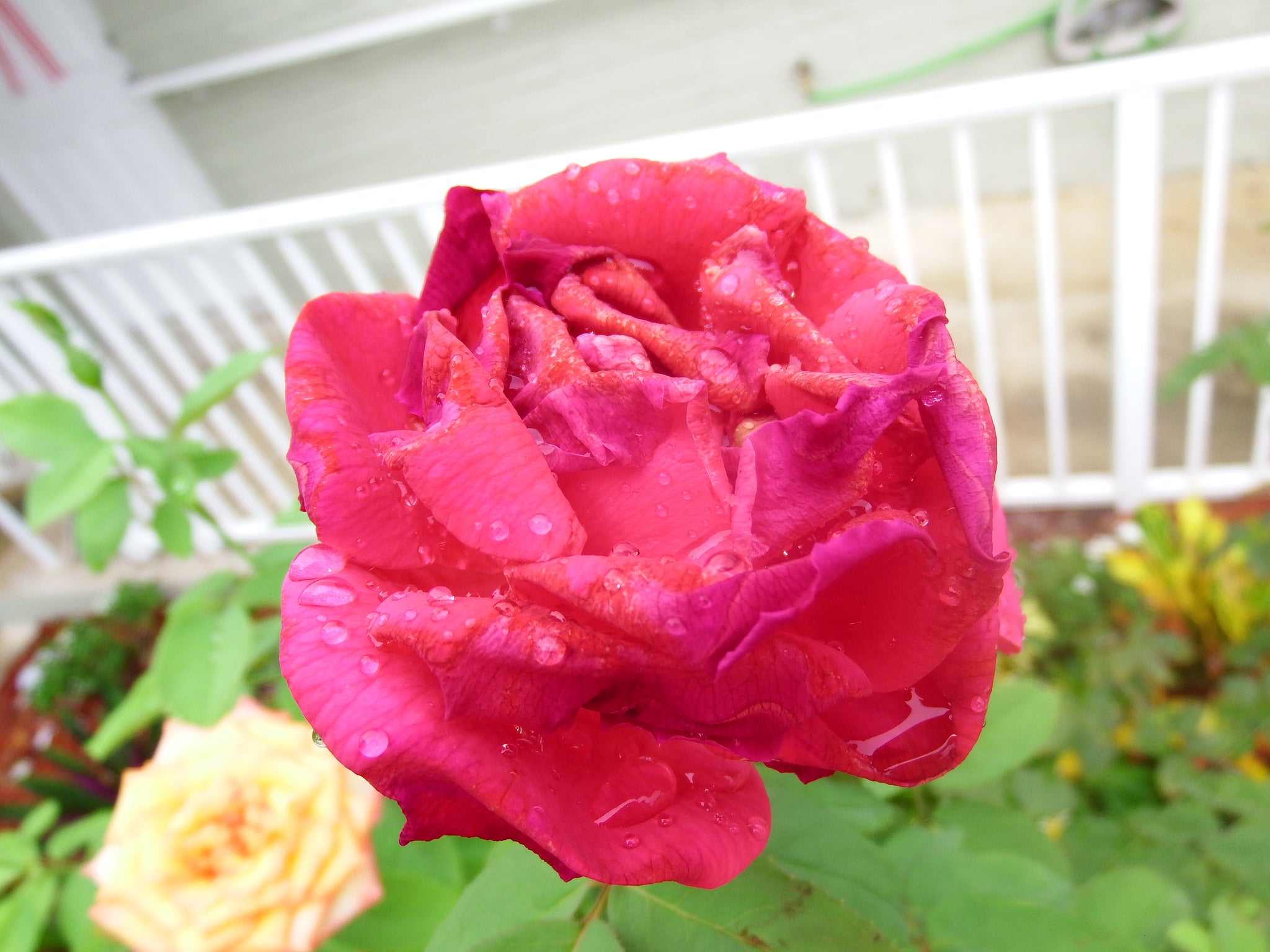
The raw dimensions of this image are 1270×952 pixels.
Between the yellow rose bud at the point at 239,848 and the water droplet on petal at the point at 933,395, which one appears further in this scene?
the yellow rose bud at the point at 239,848

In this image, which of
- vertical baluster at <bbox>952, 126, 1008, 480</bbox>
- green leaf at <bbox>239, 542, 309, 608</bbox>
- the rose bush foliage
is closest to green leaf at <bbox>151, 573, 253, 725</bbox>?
green leaf at <bbox>239, 542, 309, 608</bbox>

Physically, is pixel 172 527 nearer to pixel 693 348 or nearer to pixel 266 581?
pixel 266 581

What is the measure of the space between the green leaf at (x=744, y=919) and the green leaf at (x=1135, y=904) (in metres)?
0.52

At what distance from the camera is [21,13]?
318 centimetres

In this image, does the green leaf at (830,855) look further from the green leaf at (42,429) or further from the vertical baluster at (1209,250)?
the vertical baluster at (1209,250)

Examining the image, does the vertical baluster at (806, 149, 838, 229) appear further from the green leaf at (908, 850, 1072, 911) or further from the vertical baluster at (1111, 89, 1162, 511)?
the green leaf at (908, 850, 1072, 911)

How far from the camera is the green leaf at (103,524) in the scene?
978 mm

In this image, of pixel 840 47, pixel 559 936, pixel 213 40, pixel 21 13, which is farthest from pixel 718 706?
pixel 21 13

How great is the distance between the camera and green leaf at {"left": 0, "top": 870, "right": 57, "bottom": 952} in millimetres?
859

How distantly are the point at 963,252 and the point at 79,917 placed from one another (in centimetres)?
345

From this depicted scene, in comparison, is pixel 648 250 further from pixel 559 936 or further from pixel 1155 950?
pixel 1155 950

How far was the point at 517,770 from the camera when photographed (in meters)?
0.28

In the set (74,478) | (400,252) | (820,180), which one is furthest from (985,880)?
(400,252)

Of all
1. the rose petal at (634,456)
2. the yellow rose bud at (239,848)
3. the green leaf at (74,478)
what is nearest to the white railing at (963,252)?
the green leaf at (74,478)
